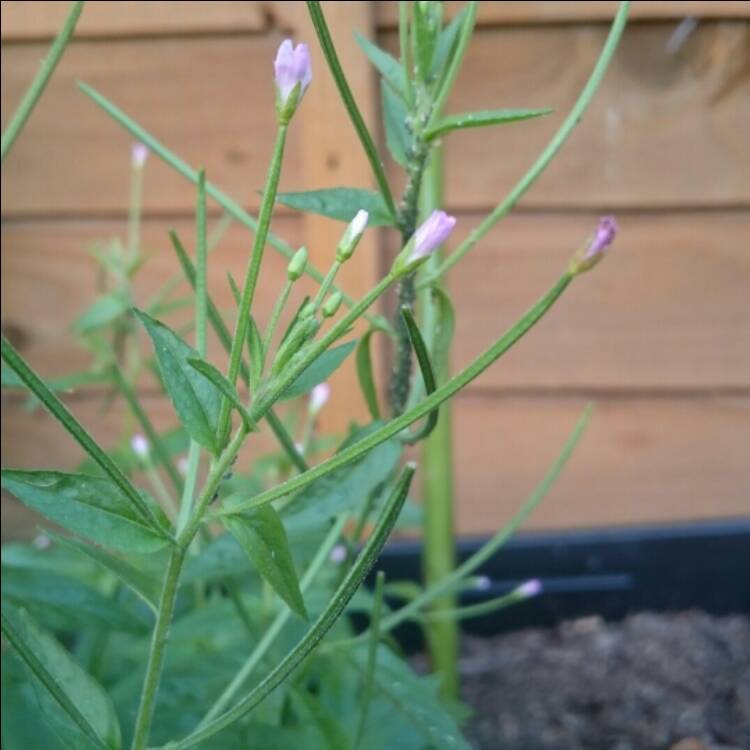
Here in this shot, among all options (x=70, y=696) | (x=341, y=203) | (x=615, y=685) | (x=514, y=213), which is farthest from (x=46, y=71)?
(x=615, y=685)

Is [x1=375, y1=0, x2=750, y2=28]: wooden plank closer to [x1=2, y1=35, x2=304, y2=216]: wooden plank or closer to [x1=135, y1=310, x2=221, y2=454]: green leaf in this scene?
[x1=2, y1=35, x2=304, y2=216]: wooden plank

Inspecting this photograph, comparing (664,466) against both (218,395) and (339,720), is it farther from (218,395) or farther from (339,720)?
(218,395)

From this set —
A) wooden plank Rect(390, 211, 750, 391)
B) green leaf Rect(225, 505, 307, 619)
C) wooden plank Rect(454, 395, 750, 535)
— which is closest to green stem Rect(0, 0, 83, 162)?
green leaf Rect(225, 505, 307, 619)

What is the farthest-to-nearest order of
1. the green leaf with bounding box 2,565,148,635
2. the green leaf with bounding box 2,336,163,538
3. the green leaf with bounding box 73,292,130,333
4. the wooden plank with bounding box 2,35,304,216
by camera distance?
the wooden plank with bounding box 2,35,304,216, the green leaf with bounding box 73,292,130,333, the green leaf with bounding box 2,565,148,635, the green leaf with bounding box 2,336,163,538

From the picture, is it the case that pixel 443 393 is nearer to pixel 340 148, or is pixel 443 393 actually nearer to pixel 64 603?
pixel 64 603

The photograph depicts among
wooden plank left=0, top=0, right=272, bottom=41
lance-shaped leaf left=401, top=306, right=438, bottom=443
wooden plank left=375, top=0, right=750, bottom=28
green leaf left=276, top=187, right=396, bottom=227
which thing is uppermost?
wooden plank left=0, top=0, right=272, bottom=41

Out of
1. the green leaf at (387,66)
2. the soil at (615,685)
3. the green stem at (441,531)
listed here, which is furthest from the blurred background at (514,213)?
the green leaf at (387,66)
